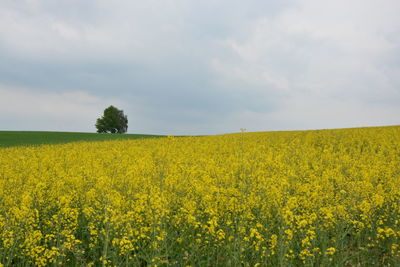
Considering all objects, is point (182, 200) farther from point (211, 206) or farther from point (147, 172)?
point (147, 172)

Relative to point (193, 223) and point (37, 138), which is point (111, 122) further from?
point (193, 223)

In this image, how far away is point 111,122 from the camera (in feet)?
222

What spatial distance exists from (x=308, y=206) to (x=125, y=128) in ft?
221

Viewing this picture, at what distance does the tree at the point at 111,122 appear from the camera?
221 feet

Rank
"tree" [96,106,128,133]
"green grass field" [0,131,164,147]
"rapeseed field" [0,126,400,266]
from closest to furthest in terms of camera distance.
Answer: "rapeseed field" [0,126,400,266] → "green grass field" [0,131,164,147] → "tree" [96,106,128,133]

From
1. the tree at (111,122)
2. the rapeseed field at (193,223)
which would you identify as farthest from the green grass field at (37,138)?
the rapeseed field at (193,223)

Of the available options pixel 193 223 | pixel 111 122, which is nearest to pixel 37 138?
pixel 111 122

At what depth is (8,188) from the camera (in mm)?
7945

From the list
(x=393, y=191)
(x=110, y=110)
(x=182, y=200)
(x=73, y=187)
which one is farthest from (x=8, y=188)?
(x=110, y=110)

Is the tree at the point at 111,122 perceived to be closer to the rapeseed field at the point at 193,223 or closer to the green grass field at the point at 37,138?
the green grass field at the point at 37,138

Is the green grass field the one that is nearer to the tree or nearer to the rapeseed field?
the tree

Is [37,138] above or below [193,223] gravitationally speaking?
above

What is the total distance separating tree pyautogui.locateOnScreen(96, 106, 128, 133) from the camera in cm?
6750

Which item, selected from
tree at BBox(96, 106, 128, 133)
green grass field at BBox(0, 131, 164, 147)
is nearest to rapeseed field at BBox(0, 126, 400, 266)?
green grass field at BBox(0, 131, 164, 147)
